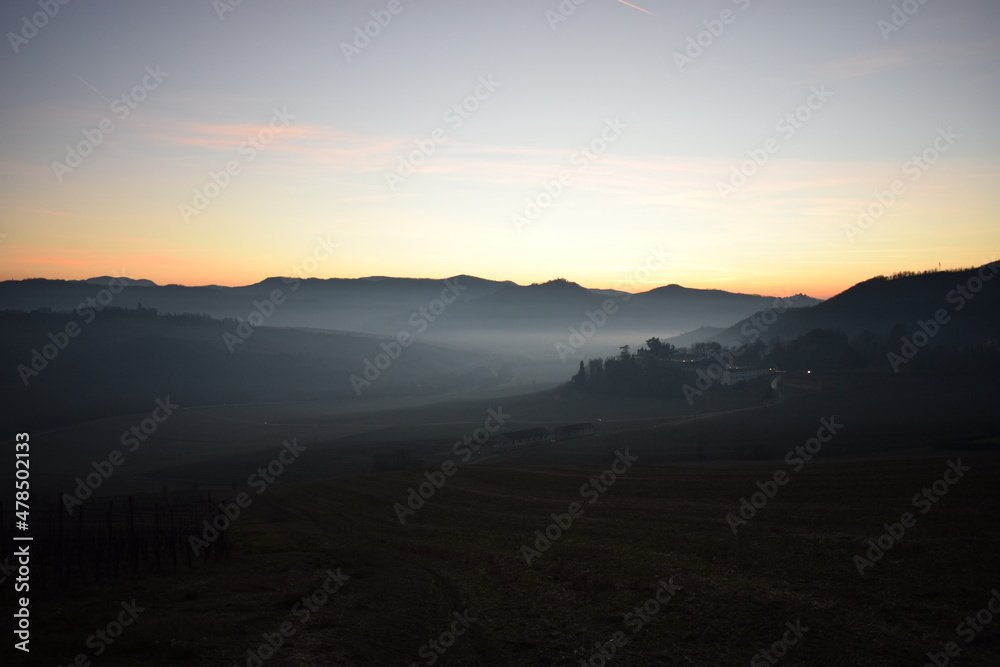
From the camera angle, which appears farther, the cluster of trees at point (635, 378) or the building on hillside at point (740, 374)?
the cluster of trees at point (635, 378)

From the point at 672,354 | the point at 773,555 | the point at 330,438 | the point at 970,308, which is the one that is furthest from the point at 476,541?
the point at 970,308

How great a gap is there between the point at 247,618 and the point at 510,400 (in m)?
114

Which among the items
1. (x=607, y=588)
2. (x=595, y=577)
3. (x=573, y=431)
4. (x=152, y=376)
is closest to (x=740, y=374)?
(x=573, y=431)

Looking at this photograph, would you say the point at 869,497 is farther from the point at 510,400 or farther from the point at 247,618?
the point at 510,400

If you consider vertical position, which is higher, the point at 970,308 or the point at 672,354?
the point at 970,308

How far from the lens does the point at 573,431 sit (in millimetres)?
81500

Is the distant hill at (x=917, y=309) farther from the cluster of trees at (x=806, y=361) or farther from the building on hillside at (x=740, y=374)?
the building on hillside at (x=740, y=374)

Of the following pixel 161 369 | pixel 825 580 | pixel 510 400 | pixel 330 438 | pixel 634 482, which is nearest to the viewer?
pixel 825 580

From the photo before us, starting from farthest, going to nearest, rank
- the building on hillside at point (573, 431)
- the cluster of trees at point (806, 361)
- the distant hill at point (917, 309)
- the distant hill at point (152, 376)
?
the distant hill at point (917, 309) < the distant hill at point (152, 376) < the cluster of trees at point (806, 361) < the building on hillside at point (573, 431)

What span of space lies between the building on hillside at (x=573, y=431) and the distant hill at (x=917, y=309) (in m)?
92.4

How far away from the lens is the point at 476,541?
24469mm

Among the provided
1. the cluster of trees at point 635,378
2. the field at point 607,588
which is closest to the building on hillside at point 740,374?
the cluster of trees at point 635,378

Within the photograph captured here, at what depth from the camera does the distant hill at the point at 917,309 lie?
14099 centimetres

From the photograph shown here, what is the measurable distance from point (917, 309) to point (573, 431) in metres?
142
